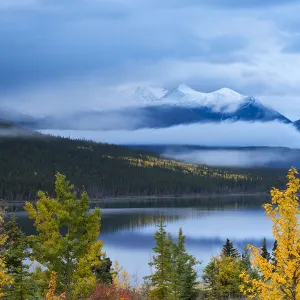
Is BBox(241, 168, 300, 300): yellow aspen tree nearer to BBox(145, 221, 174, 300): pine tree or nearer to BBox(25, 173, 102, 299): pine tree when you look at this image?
BBox(25, 173, 102, 299): pine tree

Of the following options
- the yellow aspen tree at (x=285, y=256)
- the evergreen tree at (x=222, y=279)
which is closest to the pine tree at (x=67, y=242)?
the evergreen tree at (x=222, y=279)

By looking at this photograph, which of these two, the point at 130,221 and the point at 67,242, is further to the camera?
the point at 130,221

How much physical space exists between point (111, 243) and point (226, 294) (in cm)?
6645

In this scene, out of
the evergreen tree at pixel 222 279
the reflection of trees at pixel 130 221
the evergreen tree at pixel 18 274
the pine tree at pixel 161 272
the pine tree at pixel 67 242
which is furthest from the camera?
the reflection of trees at pixel 130 221

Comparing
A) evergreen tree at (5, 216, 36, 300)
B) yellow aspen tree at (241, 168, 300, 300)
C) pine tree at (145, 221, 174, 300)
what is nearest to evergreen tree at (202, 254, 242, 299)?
pine tree at (145, 221, 174, 300)

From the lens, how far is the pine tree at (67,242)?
37.6 meters

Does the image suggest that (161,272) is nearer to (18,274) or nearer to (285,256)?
(18,274)

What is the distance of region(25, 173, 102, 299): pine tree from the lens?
3756 cm

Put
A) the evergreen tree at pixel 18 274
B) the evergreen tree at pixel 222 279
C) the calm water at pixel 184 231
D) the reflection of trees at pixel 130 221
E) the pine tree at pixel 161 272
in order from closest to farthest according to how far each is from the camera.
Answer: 1. the evergreen tree at pixel 18 274
2. the pine tree at pixel 161 272
3. the evergreen tree at pixel 222 279
4. the calm water at pixel 184 231
5. the reflection of trees at pixel 130 221

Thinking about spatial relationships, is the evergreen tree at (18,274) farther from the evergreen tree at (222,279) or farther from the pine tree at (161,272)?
the evergreen tree at (222,279)

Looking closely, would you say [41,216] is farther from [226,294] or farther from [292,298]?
[292,298]

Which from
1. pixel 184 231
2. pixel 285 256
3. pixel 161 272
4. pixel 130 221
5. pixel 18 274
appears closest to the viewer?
pixel 285 256

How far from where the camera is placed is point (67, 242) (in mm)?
37500

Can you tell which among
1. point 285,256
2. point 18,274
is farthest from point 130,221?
point 285,256
